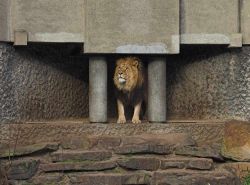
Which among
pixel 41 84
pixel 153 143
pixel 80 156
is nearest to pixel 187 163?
pixel 153 143

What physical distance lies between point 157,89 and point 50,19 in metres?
1.86

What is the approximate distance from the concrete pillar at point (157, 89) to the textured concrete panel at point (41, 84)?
4.30 ft

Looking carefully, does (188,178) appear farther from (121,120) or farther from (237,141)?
(121,120)

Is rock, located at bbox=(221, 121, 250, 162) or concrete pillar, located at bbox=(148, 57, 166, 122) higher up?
concrete pillar, located at bbox=(148, 57, 166, 122)

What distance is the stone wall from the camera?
8.76 metres

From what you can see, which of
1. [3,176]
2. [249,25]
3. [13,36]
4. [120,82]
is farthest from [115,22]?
[3,176]

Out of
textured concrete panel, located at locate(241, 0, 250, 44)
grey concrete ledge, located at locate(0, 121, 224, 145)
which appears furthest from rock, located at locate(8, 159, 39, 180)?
textured concrete panel, located at locate(241, 0, 250, 44)

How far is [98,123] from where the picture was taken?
870 centimetres

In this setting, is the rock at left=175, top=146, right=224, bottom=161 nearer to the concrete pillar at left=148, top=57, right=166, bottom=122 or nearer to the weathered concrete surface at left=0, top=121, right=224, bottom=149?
the weathered concrete surface at left=0, top=121, right=224, bottom=149

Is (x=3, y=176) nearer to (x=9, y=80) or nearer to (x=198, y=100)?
(x=9, y=80)

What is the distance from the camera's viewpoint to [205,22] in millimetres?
9086

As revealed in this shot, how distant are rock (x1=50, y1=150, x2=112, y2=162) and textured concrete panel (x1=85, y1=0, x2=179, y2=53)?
1595 millimetres

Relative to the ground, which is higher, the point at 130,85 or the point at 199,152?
the point at 130,85

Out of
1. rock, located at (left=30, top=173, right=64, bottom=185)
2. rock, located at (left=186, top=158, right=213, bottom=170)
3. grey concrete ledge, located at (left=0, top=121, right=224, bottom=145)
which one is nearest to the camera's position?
rock, located at (left=30, top=173, right=64, bottom=185)
